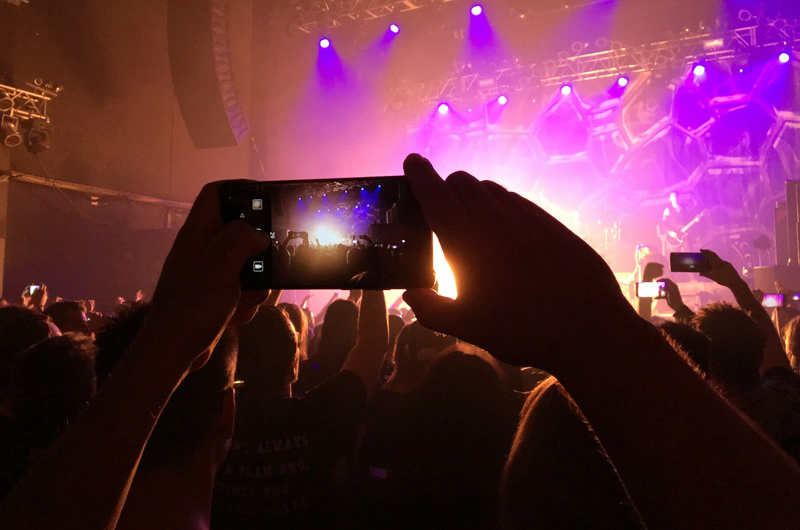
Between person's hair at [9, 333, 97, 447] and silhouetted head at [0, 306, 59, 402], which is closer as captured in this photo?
person's hair at [9, 333, 97, 447]

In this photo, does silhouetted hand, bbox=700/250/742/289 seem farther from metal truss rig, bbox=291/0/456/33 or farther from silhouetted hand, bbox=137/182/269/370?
metal truss rig, bbox=291/0/456/33

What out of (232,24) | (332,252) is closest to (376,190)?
(332,252)

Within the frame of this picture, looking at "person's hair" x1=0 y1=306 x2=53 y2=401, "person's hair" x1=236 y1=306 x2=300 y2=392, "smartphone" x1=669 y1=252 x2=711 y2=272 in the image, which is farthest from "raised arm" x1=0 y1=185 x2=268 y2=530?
"smartphone" x1=669 y1=252 x2=711 y2=272

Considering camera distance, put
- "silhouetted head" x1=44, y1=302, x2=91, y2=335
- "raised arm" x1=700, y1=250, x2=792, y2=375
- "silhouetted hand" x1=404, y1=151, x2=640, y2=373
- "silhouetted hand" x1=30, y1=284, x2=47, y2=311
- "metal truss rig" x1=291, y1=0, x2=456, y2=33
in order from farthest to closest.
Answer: "metal truss rig" x1=291, y1=0, x2=456, y2=33 < "silhouetted hand" x1=30, y1=284, x2=47, y2=311 < "silhouetted head" x1=44, y1=302, x2=91, y2=335 < "raised arm" x1=700, y1=250, x2=792, y2=375 < "silhouetted hand" x1=404, y1=151, x2=640, y2=373

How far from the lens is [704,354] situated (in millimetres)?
2984

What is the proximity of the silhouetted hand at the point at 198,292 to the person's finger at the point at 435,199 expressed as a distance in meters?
0.35

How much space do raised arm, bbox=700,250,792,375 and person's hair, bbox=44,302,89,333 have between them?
6.40m

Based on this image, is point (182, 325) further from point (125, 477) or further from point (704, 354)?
point (704, 354)

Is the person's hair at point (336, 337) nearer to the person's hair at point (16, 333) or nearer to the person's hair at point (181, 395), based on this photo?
the person's hair at point (16, 333)

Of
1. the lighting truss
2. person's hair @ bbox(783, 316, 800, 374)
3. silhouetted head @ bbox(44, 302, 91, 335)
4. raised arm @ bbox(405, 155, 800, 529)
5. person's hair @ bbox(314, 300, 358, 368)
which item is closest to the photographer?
raised arm @ bbox(405, 155, 800, 529)

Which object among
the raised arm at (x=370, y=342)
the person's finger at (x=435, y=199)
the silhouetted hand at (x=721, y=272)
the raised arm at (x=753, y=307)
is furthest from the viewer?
the silhouetted hand at (x=721, y=272)

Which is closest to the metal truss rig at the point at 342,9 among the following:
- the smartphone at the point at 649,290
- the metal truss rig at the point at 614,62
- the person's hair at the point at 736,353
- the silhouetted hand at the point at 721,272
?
the metal truss rig at the point at 614,62

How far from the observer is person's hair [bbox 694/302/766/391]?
3.38 meters

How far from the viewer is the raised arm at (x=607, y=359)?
2.16ft
